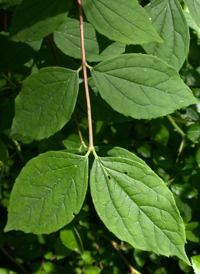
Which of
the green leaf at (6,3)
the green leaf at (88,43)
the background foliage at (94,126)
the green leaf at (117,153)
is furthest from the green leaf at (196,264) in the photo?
the green leaf at (6,3)

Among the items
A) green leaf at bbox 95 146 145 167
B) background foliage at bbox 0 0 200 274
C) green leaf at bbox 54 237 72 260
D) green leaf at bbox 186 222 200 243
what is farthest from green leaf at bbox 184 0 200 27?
green leaf at bbox 54 237 72 260

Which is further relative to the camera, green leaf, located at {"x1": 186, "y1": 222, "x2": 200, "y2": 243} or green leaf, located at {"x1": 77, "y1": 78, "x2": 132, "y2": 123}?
green leaf, located at {"x1": 186, "y1": 222, "x2": 200, "y2": 243}

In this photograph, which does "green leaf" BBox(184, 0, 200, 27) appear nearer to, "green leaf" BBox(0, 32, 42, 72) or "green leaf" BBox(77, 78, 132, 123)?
"green leaf" BBox(77, 78, 132, 123)

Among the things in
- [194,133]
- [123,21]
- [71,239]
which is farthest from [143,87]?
[71,239]

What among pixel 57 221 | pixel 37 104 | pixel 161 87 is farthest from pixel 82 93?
pixel 57 221

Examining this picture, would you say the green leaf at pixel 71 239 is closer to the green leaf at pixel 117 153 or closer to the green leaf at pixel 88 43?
the green leaf at pixel 117 153
